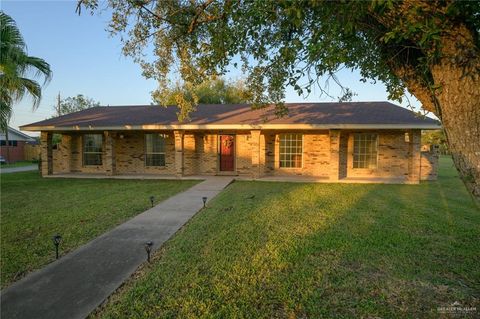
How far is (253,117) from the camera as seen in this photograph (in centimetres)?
1429

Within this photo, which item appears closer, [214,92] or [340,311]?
[340,311]

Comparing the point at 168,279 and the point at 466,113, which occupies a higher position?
the point at 466,113

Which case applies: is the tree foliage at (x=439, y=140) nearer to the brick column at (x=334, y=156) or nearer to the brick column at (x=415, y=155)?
the brick column at (x=415, y=155)

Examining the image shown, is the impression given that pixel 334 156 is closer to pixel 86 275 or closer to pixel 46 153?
pixel 86 275

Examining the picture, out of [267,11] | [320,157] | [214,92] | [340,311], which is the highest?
[214,92]

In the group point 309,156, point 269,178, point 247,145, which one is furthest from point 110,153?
point 309,156

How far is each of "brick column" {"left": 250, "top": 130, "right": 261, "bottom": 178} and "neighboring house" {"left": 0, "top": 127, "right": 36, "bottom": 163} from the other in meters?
26.5

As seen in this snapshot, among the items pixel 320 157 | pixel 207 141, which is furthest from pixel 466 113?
pixel 207 141

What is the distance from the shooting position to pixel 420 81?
315 centimetres

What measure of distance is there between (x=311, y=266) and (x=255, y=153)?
9.57m

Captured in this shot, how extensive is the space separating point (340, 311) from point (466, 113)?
2.27 metres

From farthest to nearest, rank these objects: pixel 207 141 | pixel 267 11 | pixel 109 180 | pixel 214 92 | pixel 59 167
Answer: pixel 214 92, pixel 59 167, pixel 207 141, pixel 109 180, pixel 267 11

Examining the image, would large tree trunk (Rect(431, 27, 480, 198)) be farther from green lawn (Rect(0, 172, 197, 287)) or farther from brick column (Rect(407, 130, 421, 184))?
brick column (Rect(407, 130, 421, 184))

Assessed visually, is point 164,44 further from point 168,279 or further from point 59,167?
point 59,167
